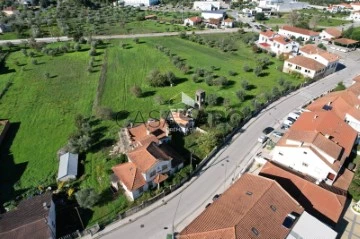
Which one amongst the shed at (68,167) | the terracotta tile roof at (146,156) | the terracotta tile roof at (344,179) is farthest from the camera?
the shed at (68,167)

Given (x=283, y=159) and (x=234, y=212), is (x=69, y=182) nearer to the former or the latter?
(x=234, y=212)

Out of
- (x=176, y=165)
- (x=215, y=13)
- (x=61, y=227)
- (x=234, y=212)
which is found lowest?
(x=61, y=227)

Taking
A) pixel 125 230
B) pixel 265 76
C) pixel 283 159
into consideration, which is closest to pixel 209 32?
pixel 265 76

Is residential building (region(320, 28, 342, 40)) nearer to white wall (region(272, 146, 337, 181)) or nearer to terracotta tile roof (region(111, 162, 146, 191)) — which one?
white wall (region(272, 146, 337, 181))

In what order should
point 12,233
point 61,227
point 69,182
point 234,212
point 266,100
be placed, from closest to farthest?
1. point 234,212
2. point 12,233
3. point 61,227
4. point 69,182
5. point 266,100

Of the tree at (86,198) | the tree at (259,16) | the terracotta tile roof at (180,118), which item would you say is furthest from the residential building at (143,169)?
the tree at (259,16)

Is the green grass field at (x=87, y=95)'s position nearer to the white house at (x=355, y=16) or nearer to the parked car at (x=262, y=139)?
the parked car at (x=262, y=139)

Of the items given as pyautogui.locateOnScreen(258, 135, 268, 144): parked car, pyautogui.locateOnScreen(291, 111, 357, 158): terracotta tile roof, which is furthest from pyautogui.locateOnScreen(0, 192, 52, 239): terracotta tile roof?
pyautogui.locateOnScreen(291, 111, 357, 158): terracotta tile roof

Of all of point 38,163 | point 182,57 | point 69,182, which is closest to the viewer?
point 69,182
